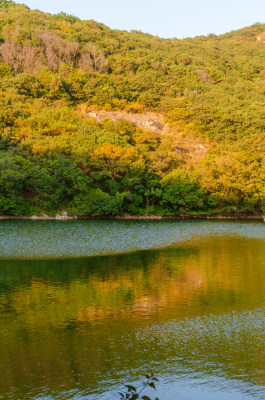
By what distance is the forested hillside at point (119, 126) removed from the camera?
166 ft

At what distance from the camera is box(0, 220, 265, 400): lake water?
8249mm

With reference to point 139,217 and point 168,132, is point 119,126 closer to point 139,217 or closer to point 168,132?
point 168,132

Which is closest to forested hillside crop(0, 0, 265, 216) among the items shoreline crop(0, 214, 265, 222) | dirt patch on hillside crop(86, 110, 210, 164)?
dirt patch on hillside crop(86, 110, 210, 164)

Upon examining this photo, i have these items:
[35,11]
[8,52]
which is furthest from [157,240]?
[35,11]

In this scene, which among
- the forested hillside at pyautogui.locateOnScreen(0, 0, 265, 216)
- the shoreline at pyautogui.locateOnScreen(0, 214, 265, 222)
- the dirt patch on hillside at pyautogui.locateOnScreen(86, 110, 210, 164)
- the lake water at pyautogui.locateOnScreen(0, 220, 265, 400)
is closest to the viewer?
the lake water at pyautogui.locateOnScreen(0, 220, 265, 400)

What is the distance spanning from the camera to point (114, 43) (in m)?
91.6

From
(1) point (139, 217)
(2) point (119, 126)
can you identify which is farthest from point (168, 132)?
(1) point (139, 217)

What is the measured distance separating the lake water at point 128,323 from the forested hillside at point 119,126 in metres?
26.1

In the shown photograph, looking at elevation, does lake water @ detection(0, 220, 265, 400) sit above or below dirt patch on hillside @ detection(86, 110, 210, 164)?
below

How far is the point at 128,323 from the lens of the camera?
11867 millimetres

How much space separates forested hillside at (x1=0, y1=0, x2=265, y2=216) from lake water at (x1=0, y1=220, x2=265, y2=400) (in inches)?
1027

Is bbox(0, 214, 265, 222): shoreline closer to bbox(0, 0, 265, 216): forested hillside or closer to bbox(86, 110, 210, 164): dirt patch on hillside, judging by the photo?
bbox(0, 0, 265, 216): forested hillside

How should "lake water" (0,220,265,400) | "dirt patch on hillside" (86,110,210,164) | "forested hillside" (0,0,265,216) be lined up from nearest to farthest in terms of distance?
"lake water" (0,220,265,400) → "forested hillside" (0,0,265,216) → "dirt patch on hillside" (86,110,210,164)

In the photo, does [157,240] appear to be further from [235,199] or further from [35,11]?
[35,11]
